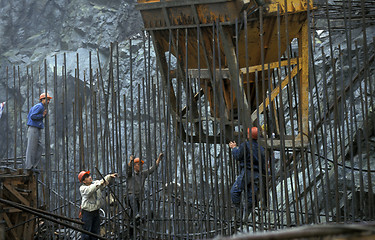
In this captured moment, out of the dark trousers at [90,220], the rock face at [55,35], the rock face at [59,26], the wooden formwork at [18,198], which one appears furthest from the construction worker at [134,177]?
the rock face at [59,26]

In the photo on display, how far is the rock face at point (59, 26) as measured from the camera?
30750 millimetres

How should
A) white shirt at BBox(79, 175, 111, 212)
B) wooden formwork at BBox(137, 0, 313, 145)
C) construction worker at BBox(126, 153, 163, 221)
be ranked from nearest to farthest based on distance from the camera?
1. wooden formwork at BBox(137, 0, 313, 145)
2. construction worker at BBox(126, 153, 163, 221)
3. white shirt at BBox(79, 175, 111, 212)

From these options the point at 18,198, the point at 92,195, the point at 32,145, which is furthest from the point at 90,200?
the point at 32,145

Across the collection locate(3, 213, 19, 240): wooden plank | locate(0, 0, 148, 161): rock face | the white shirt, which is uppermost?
locate(0, 0, 148, 161): rock face

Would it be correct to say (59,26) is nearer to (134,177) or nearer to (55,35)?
(55,35)

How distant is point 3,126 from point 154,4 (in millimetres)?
25213

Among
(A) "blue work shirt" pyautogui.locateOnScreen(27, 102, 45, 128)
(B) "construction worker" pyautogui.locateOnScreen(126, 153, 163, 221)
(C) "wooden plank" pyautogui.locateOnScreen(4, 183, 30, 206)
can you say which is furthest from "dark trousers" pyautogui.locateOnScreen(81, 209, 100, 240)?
(A) "blue work shirt" pyautogui.locateOnScreen(27, 102, 45, 128)

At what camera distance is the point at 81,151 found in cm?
950

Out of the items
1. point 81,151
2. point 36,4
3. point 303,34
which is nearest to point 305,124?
point 303,34

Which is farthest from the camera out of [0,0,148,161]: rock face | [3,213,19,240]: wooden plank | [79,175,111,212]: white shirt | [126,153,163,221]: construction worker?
[0,0,148,161]: rock face

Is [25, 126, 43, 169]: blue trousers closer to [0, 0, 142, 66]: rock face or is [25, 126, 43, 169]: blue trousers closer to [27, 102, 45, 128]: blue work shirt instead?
[27, 102, 45, 128]: blue work shirt

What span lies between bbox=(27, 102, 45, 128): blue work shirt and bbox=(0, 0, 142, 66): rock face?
20.3 m

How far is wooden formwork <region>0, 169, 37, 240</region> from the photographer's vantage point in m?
8.44

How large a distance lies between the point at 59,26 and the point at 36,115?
2326cm
